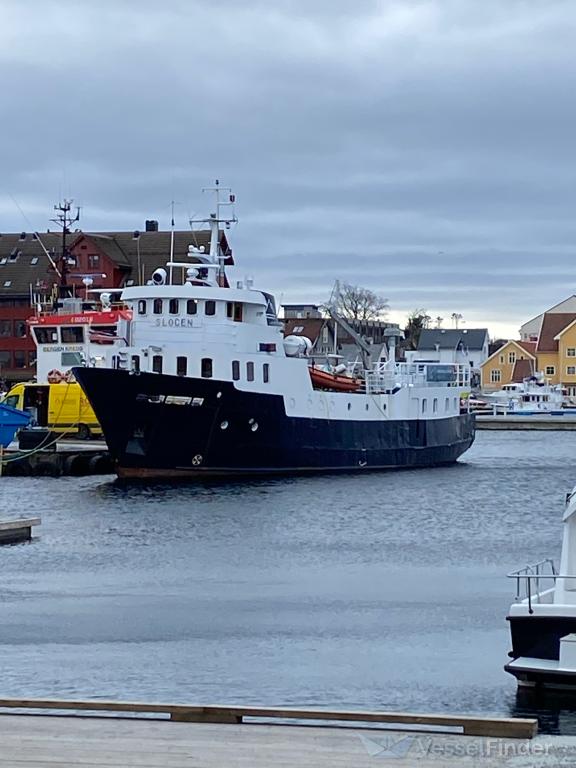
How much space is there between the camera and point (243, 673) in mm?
17344

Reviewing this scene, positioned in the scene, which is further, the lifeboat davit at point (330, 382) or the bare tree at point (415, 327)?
the bare tree at point (415, 327)

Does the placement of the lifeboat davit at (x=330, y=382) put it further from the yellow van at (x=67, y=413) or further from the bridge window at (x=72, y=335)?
the bridge window at (x=72, y=335)

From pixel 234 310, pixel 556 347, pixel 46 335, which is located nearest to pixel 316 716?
pixel 234 310

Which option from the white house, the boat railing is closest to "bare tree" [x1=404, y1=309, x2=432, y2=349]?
the white house

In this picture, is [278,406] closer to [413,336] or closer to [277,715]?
[277,715]

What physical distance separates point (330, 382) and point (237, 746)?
3658cm

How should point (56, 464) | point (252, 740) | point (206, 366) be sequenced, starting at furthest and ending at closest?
point (56, 464)
point (206, 366)
point (252, 740)

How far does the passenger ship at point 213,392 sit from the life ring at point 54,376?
11.7 m

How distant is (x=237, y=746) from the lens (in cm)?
1079

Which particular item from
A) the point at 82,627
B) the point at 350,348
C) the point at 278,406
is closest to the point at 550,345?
the point at 350,348

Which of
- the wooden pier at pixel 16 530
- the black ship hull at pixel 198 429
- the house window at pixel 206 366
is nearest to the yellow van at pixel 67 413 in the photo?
the black ship hull at pixel 198 429

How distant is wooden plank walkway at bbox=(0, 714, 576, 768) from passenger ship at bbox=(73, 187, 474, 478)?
29709mm

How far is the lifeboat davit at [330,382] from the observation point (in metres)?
46.8

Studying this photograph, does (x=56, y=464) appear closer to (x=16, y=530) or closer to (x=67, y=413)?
(x=67, y=413)
